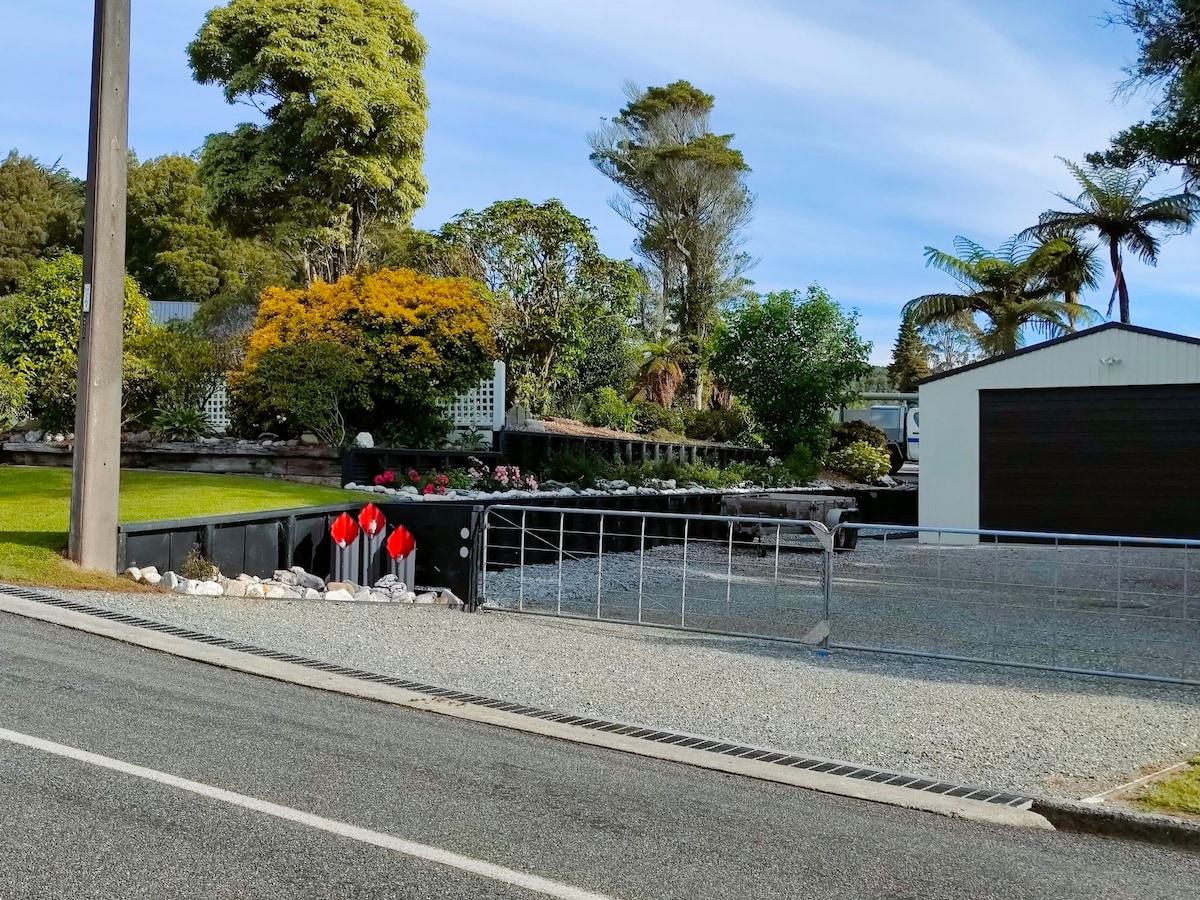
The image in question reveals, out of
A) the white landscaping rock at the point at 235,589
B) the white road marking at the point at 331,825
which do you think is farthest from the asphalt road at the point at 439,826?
the white landscaping rock at the point at 235,589

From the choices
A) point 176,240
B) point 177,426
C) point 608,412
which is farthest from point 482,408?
point 176,240

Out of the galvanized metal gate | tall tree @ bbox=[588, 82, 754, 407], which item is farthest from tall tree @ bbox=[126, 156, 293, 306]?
the galvanized metal gate

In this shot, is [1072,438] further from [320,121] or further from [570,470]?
[320,121]

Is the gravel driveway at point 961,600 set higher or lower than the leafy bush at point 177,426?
lower

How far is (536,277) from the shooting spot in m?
23.7

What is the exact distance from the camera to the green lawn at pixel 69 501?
10.2 meters

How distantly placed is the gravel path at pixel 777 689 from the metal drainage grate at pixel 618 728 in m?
0.17

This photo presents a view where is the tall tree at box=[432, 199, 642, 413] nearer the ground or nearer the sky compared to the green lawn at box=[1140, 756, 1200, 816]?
nearer the sky

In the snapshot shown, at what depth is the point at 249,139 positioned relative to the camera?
1040 inches

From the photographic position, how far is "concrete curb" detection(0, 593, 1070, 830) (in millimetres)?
5207

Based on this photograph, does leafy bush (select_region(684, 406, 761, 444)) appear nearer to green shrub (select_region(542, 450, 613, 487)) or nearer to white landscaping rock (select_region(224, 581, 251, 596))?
green shrub (select_region(542, 450, 613, 487))

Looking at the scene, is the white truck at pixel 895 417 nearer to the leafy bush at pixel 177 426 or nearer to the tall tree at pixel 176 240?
the leafy bush at pixel 177 426

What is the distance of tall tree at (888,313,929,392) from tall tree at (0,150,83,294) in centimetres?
4271

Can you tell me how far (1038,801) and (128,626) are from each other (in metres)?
6.42
